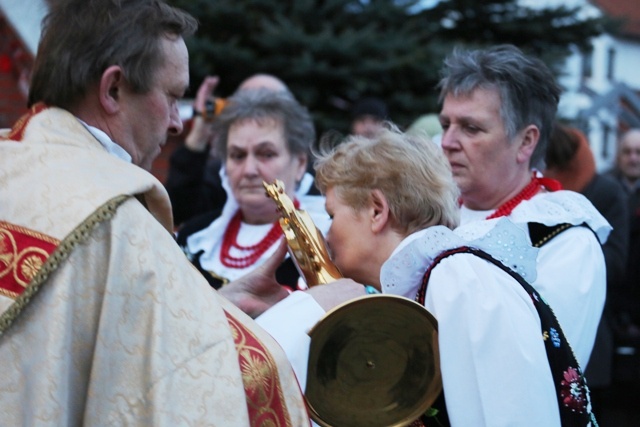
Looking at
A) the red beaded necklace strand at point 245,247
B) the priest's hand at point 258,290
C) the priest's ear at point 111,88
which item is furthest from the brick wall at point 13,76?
the priest's ear at point 111,88

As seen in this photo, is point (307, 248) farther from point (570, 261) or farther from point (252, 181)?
point (252, 181)

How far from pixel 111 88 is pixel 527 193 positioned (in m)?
1.66

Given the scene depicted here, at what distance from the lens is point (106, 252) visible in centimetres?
183

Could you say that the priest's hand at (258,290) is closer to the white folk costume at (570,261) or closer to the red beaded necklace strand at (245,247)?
the white folk costume at (570,261)

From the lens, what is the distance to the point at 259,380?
1920 mm

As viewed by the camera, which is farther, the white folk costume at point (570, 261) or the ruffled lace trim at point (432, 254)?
the white folk costume at point (570, 261)

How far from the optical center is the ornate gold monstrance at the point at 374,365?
2.10 metres

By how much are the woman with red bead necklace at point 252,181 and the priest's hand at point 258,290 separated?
996 mm

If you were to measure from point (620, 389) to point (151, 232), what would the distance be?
4.21 meters

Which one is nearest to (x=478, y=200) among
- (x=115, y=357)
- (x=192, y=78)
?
(x=115, y=357)

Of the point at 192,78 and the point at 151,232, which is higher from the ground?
the point at 151,232

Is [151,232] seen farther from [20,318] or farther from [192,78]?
[192,78]

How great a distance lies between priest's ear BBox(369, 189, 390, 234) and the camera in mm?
2502

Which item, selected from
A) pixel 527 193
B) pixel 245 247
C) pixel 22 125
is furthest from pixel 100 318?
pixel 245 247
